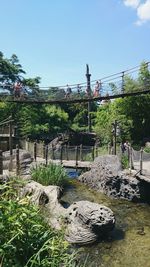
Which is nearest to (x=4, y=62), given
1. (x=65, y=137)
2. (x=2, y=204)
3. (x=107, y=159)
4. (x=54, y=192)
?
(x=65, y=137)

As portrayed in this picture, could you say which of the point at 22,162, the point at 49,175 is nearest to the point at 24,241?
the point at 49,175

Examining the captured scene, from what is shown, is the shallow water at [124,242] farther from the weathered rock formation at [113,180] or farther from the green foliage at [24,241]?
the green foliage at [24,241]

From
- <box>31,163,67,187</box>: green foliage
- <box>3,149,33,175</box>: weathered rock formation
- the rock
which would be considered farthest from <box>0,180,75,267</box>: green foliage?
<box>3,149,33,175</box>: weathered rock formation

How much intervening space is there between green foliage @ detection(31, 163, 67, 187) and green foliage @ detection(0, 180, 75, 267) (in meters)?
8.02

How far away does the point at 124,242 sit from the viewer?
7902 mm

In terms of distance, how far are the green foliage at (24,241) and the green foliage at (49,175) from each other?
26.3 feet

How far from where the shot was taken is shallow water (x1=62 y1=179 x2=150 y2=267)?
692cm

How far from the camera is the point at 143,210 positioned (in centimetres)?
1056

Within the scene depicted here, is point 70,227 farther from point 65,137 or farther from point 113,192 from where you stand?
point 65,137

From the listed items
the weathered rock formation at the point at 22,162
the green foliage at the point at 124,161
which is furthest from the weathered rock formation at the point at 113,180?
the weathered rock formation at the point at 22,162

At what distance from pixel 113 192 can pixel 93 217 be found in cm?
412

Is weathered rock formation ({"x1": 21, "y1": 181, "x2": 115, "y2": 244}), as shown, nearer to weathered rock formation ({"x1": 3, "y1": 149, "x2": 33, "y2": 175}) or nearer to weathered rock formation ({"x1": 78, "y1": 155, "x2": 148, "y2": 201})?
weathered rock formation ({"x1": 78, "y1": 155, "x2": 148, "y2": 201})

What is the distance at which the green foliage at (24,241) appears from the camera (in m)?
3.51

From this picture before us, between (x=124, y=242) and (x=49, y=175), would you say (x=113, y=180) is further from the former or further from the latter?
(x=124, y=242)
